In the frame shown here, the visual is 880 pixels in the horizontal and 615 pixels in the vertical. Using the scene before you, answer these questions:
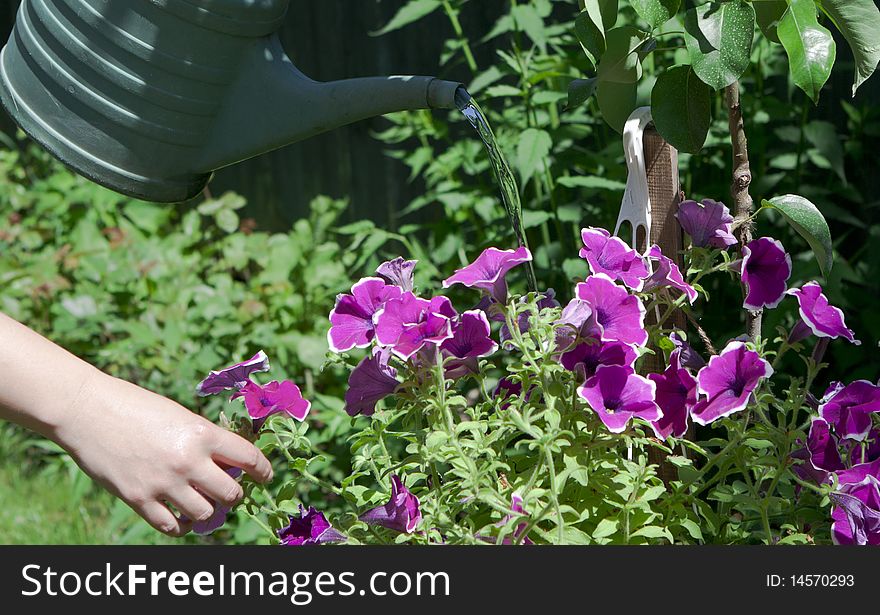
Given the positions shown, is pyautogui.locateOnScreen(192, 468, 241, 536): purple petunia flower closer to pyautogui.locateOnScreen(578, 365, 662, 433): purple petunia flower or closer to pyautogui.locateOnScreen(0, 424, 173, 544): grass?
pyautogui.locateOnScreen(578, 365, 662, 433): purple petunia flower

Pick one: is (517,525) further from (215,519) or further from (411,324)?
(215,519)

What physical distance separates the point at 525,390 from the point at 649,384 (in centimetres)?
13

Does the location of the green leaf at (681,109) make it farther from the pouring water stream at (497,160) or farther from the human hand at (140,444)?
the human hand at (140,444)

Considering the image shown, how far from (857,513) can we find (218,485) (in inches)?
24.3

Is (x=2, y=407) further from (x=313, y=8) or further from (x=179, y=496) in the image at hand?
(x=313, y=8)

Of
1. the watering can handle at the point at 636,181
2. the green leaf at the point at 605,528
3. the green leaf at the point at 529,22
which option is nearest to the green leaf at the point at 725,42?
the watering can handle at the point at 636,181

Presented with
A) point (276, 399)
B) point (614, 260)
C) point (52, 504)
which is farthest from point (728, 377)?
point (52, 504)

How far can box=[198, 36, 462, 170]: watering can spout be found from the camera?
42.4 inches

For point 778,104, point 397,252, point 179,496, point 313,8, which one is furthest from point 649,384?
point 313,8

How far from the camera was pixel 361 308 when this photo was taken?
1.05 metres

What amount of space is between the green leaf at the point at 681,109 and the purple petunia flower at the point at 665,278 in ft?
0.44

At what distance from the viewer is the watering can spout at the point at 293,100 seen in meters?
1.08

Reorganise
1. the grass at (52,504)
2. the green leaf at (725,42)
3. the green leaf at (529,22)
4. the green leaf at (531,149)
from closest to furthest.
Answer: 1. the green leaf at (725,42)
2. the green leaf at (531,149)
3. the green leaf at (529,22)
4. the grass at (52,504)

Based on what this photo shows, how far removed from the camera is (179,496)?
911 mm
